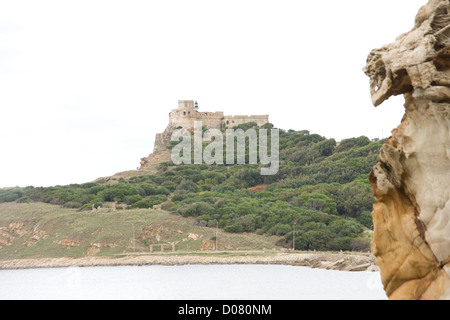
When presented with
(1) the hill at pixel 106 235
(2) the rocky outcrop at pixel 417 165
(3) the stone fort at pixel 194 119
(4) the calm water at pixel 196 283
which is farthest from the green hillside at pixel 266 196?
(2) the rocky outcrop at pixel 417 165

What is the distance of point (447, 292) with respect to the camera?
871 centimetres

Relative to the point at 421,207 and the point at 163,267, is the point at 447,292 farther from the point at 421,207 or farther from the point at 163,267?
the point at 163,267

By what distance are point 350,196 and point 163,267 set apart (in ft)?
60.9

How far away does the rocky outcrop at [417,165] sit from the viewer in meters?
8.98

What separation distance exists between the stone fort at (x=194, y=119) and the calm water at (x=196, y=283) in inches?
2398

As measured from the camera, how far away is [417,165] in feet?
30.5

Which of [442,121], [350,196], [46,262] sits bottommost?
[46,262]

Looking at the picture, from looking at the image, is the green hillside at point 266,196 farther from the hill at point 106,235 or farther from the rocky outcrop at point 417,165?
the rocky outcrop at point 417,165

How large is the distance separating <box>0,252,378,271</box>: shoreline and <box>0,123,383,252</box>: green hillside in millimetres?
4295

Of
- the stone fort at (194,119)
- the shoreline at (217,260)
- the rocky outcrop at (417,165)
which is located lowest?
the shoreline at (217,260)

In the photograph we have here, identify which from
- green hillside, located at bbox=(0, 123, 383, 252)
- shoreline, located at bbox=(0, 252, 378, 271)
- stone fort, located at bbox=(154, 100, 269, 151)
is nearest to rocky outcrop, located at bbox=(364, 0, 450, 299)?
shoreline, located at bbox=(0, 252, 378, 271)

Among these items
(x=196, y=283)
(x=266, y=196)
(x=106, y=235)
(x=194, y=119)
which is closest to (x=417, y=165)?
(x=196, y=283)
